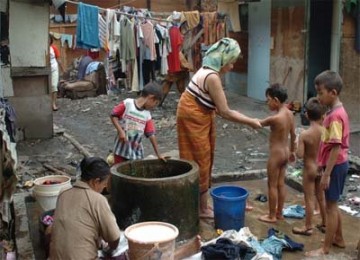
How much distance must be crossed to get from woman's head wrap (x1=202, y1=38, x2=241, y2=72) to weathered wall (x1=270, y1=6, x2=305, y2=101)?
7117 millimetres

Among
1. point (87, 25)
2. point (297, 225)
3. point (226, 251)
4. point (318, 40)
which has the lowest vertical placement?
point (297, 225)

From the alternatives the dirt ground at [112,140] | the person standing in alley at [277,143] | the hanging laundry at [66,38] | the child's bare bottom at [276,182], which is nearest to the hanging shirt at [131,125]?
the person standing in alley at [277,143]

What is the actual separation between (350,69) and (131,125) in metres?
6.83

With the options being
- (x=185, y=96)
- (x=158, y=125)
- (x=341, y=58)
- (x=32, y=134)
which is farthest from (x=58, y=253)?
(x=341, y=58)

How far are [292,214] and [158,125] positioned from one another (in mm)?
6236

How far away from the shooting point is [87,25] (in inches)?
464

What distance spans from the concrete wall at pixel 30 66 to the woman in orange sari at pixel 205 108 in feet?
15.8

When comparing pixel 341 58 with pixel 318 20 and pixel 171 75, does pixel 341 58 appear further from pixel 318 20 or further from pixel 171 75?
pixel 171 75

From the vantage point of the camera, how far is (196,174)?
16.3 feet

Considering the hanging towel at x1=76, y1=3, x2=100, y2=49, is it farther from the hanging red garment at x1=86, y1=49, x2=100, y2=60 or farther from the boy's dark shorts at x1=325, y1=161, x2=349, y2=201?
the boy's dark shorts at x1=325, y1=161, x2=349, y2=201

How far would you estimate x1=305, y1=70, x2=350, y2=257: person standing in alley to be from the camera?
4.54m

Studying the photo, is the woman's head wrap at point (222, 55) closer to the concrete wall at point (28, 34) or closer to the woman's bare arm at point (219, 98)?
the woman's bare arm at point (219, 98)

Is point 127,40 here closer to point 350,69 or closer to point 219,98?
point 350,69

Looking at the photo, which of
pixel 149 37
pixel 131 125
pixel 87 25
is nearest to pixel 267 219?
pixel 131 125
